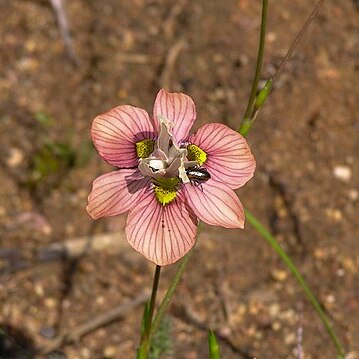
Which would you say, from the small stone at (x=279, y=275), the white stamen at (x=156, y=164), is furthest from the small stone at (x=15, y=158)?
the white stamen at (x=156, y=164)

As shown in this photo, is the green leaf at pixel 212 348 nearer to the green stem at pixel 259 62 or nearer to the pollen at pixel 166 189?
the pollen at pixel 166 189

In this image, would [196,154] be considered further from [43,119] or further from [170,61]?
[170,61]

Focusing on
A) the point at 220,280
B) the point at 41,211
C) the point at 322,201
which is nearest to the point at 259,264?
the point at 220,280

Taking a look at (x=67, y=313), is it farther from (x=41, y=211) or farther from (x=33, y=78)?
(x=33, y=78)

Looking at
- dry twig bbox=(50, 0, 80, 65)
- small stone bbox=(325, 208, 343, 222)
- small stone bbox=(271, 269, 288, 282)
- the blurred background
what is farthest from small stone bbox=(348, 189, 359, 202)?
dry twig bbox=(50, 0, 80, 65)

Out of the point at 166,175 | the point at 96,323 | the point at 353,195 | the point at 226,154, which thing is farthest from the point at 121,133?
the point at 353,195

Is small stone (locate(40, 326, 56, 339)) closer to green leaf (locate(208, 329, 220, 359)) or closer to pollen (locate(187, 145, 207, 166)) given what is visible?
green leaf (locate(208, 329, 220, 359))
